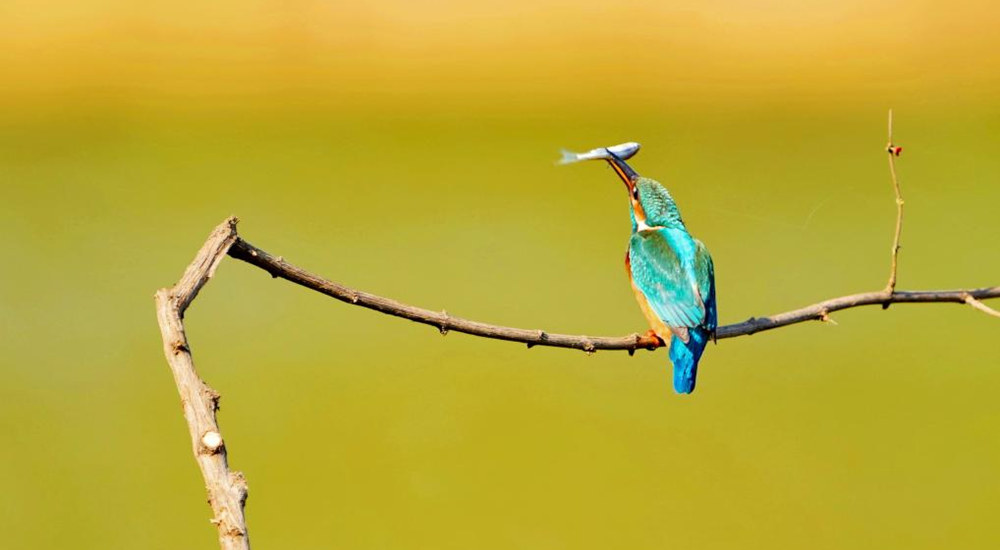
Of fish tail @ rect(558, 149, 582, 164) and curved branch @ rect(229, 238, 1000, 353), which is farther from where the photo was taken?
fish tail @ rect(558, 149, 582, 164)

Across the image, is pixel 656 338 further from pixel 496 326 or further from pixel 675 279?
pixel 496 326

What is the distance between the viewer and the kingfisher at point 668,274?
210cm

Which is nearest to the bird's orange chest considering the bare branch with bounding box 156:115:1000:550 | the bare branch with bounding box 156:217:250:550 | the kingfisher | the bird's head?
the kingfisher

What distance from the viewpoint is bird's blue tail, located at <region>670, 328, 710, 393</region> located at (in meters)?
2.10

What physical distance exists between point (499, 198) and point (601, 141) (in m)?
0.49

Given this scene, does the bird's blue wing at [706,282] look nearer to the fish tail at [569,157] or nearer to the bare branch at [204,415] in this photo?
the fish tail at [569,157]

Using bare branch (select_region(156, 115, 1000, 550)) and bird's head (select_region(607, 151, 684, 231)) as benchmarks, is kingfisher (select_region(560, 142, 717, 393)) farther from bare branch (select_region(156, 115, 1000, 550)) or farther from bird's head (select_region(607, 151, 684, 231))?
bare branch (select_region(156, 115, 1000, 550))

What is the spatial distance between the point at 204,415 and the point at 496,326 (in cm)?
48

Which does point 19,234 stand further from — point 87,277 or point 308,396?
point 308,396

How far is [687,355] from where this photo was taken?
2111 millimetres

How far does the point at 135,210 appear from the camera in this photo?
16.0 feet

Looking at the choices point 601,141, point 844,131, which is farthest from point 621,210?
point 844,131

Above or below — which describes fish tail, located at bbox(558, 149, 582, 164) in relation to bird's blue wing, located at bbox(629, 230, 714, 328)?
above

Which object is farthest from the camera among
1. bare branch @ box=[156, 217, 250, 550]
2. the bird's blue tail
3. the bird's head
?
the bird's head
